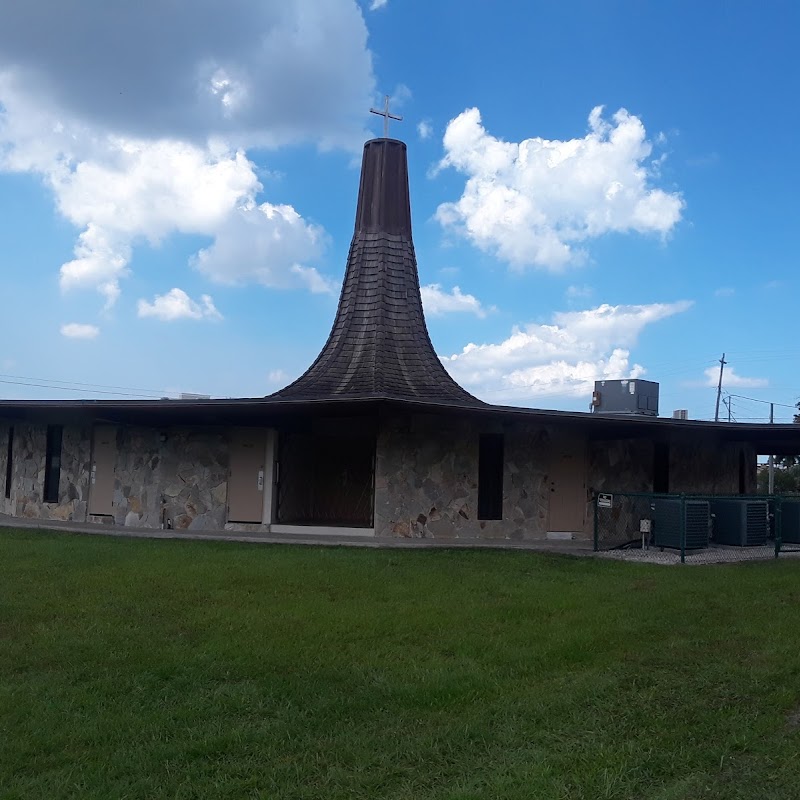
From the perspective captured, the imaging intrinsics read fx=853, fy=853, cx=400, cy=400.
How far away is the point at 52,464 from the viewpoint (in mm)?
20422

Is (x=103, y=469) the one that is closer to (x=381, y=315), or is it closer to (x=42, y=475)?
(x=42, y=475)

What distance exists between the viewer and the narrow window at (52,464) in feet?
66.4

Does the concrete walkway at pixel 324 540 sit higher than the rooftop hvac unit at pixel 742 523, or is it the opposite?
the rooftop hvac unit at pixel 742 523

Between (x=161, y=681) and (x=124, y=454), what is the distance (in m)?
13.1

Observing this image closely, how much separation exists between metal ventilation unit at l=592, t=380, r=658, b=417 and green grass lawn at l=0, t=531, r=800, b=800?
13407 millimetres

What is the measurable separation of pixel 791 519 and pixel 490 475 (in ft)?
19.7

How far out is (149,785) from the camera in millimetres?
4648

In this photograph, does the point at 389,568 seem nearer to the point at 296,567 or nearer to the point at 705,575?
the point at 296,567

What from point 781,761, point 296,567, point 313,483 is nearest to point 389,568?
point 296,567

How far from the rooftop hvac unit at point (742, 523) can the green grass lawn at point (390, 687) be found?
4.18 meters

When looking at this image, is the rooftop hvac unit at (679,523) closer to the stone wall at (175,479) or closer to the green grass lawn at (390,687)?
the green grass lawn at (390,687)

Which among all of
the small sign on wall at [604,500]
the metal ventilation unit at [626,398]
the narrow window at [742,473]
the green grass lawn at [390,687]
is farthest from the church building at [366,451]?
the green grass lawn at [390,687]

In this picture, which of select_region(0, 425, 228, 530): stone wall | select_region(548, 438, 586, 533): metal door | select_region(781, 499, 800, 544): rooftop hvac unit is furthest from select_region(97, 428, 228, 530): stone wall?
select_region(781, 499, 800, 544): rooftop hvac unit

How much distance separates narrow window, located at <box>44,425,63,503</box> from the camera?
20.2 m
